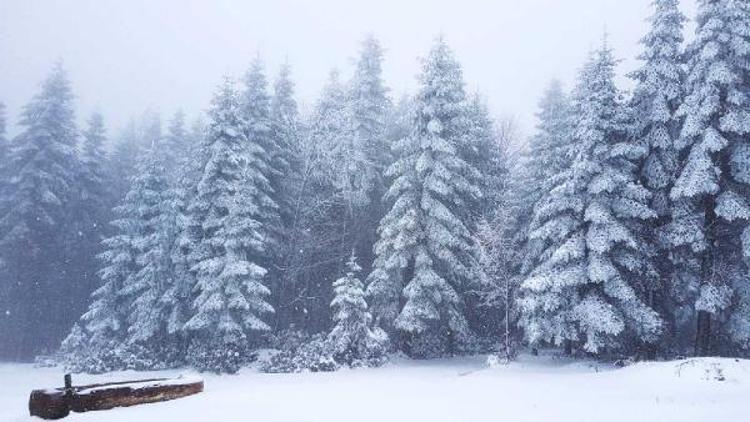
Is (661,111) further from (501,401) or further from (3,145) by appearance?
(3,145)


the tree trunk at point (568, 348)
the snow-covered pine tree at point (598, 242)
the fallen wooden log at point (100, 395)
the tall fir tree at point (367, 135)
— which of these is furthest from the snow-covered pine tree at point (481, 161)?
the fallen wooden log at point (100, 395)

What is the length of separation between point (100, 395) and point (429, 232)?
17223mm

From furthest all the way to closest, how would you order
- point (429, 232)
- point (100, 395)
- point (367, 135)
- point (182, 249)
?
point (367, 135), point (182, 249), point (429, 232), point (100, 395)

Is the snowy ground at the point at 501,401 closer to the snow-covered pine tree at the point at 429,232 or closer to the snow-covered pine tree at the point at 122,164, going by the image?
the snow-covered pine tree at the point at 429,232

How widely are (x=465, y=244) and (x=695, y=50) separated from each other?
1245cm

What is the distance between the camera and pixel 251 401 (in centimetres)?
1195

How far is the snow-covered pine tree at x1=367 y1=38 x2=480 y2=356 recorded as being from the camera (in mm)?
25281

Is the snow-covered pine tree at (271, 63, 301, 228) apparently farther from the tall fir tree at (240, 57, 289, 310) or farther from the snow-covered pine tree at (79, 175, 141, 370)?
the snow-covered pine tree at (79, 175, 141, 370)

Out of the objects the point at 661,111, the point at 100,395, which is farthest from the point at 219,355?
the point at 661,111

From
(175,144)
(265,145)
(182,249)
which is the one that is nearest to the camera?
(182,249)

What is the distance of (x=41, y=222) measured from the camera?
34844 mm

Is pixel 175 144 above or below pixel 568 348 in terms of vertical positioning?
above

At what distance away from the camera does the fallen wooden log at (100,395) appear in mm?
10289

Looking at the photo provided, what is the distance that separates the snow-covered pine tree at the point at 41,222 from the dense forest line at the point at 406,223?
0.44ft
